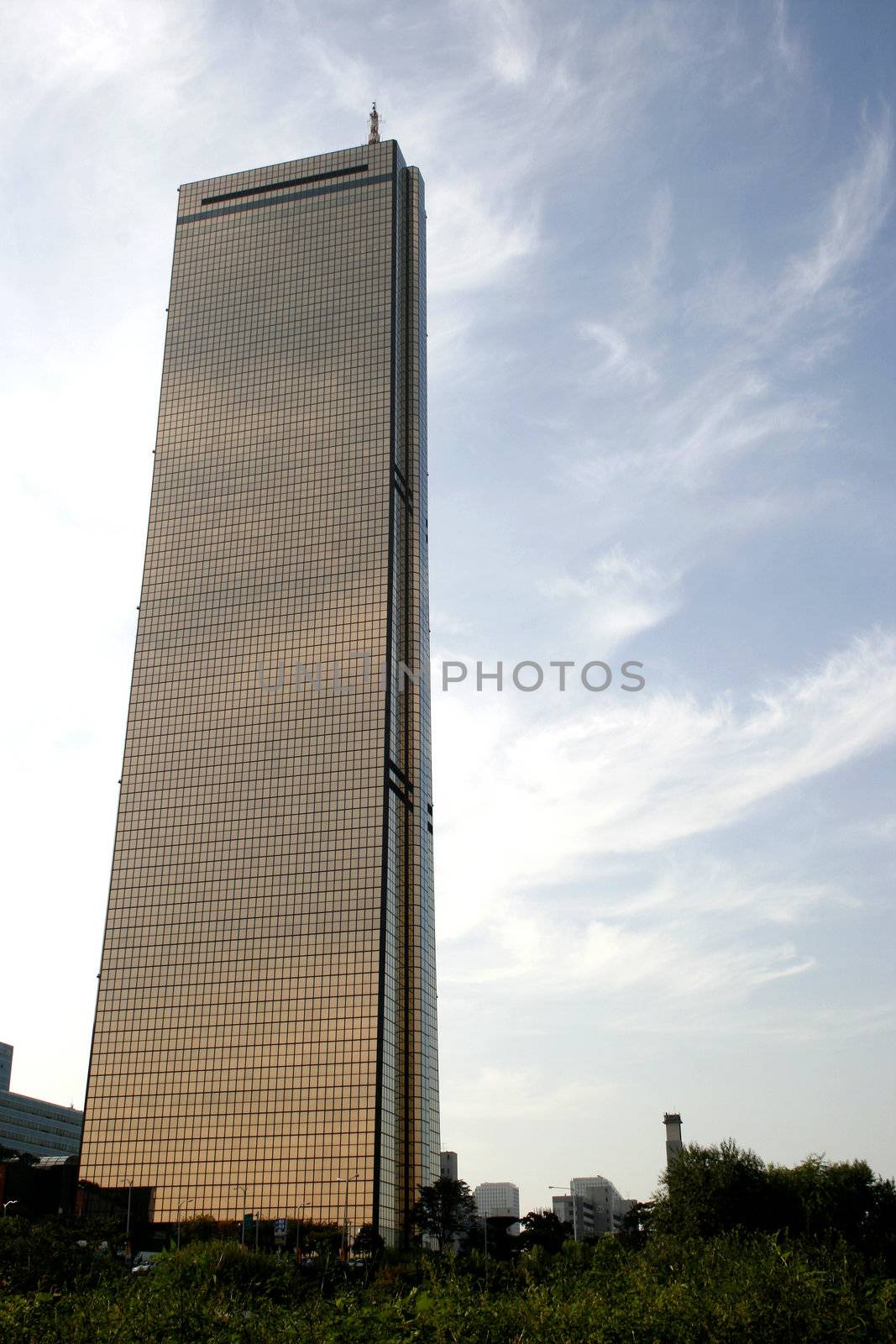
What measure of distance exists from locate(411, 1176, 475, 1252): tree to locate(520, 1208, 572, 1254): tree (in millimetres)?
7101

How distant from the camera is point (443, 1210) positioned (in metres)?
145

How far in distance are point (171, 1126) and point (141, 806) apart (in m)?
43.8

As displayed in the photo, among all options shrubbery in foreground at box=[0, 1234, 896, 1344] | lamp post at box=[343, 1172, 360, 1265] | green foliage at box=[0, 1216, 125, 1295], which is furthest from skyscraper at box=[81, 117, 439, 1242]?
shrubbery in foreground at box=[0, 1234, 896, 1344]

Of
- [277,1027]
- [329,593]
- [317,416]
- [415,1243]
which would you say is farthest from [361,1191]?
[317,416]

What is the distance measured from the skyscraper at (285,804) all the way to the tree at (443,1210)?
5.09m

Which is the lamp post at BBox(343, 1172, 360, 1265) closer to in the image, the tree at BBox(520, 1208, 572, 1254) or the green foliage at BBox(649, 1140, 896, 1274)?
the tree at BBox(520, 1208, 572, 1254)

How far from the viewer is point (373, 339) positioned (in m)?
192

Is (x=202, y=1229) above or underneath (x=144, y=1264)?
above

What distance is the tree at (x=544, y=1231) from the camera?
469ft

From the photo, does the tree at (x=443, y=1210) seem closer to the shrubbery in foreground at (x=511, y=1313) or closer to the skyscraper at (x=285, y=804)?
the skyscraper at (x=285, y=804)

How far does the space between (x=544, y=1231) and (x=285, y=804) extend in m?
63.5

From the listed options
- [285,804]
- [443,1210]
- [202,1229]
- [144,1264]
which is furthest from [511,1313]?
[285,804]

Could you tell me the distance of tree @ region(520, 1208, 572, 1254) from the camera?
143000mm

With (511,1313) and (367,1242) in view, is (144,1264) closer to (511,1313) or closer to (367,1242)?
(367,1242)
